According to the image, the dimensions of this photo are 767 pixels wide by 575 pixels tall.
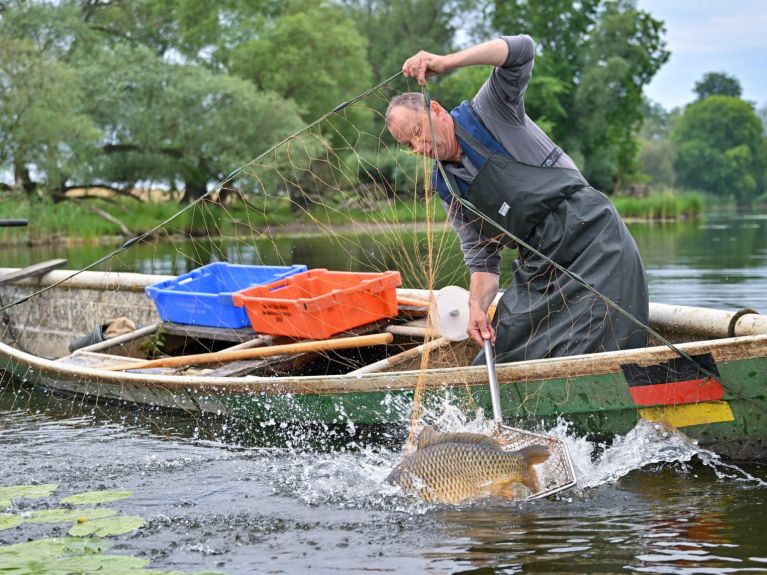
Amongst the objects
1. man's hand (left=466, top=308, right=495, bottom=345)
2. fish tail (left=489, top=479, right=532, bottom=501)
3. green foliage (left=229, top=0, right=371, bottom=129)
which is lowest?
fish tail (left=489, top=479, right=532, bottom=501)

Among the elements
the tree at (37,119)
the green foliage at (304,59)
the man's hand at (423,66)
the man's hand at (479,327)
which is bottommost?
the man's hand at (479,327)

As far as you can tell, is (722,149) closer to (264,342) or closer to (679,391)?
(264,342)

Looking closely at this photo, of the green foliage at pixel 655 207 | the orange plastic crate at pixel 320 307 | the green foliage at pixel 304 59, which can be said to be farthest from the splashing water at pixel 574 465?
the green foliage at pixel 304 59

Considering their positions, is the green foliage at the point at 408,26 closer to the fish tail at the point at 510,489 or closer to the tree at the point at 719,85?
the fish tail at the point at 510,489

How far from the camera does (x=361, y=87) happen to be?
45781mm

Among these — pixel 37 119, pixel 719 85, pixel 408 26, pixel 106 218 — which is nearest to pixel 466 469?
pixel 106 218

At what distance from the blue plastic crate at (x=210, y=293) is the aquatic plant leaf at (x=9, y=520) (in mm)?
2709

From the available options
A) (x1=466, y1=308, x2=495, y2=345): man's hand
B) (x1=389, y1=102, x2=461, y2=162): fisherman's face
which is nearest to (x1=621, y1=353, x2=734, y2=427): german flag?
(x1=466, y1=308, x2=495, y2=345): man's hand

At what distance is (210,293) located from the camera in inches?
306

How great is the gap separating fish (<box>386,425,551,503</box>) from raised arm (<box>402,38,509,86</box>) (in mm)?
1672

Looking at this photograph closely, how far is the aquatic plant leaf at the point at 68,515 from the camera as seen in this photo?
456cm

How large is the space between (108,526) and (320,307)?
241 cm

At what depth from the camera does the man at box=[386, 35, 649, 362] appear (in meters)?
5.15

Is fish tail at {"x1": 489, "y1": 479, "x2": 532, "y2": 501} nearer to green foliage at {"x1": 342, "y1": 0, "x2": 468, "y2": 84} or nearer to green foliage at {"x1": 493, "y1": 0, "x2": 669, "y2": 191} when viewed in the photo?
green foliage at {"x1": 493, "y1": 0, "x2": 669, "y2": 191}
